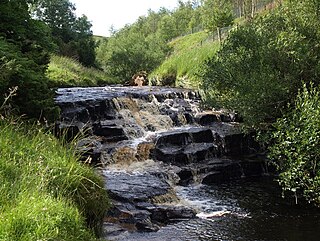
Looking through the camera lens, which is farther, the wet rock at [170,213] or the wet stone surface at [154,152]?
the wet rock at [170,213]

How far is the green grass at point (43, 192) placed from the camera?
3873 millimetres

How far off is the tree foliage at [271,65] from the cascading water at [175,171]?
2.48 meters

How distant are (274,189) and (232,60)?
471 centimetres

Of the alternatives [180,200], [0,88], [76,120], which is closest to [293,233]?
[180,200]

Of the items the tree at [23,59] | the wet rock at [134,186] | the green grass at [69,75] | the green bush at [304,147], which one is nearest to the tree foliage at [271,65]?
the green bush at [304,147]

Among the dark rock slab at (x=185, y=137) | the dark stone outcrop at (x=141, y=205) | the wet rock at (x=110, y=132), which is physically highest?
the wet rock at (x=110, y=132)

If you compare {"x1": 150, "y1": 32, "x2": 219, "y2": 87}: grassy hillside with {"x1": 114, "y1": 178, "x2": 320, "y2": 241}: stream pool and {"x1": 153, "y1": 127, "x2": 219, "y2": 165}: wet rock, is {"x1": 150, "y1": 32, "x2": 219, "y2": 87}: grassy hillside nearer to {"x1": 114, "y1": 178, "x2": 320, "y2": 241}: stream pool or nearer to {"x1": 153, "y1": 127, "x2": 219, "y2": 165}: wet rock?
{"x1": 153, "y1": 127, "x2": 219, "y2": 165}: wet rock

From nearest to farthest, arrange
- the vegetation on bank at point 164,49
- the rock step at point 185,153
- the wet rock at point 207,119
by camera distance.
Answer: the rock step at point 185,153, the wet rock at point 207,119, the vegetation on bank at point 164,49

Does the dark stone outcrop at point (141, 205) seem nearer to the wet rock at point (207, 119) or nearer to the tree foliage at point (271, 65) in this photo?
the tree foliage at point (271, 65)

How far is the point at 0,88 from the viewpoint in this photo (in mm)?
7082

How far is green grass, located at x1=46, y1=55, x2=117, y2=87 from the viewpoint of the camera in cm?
3048

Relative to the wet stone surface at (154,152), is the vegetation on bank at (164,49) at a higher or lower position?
higher

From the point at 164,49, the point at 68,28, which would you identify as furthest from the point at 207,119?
the point at 164,49

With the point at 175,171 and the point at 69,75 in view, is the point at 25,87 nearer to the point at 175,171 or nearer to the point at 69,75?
the point at 175,171
